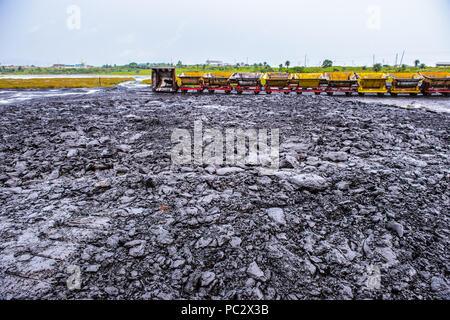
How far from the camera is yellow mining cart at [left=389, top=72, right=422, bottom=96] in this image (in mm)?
15312

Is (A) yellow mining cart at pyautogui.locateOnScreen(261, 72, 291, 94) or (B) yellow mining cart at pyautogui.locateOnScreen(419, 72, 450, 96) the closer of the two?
(B) yellow mining cart at pyautogui.locateOnScreen(419, 72, 450, 96)

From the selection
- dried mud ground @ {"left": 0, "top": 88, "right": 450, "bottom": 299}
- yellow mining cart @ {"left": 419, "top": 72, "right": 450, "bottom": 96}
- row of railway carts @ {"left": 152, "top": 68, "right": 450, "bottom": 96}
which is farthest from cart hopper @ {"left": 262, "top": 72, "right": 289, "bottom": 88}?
dried mud ground @ {"left": 0, "top": 88, "right": 450, "bottom": 299}

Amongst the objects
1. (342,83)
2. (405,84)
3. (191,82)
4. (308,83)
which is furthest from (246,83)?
(405,84)

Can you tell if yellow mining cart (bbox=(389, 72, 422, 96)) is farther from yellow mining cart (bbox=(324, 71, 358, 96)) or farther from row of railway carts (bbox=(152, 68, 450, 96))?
yellow mining cart (bbox=(324, 71, 358, 96))

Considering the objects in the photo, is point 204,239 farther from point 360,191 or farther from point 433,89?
point 433,89

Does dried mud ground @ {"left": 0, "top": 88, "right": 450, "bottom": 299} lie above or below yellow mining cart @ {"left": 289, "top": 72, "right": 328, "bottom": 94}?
below

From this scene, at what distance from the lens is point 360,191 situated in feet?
13.0

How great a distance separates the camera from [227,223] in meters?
3.40

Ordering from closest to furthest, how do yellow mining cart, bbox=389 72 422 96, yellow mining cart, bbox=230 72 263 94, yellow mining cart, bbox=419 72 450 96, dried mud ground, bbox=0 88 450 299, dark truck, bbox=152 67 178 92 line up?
dried mud ground, bbox=0 88 450 299 < yellow mining cart, bbox=389 72 422 96 < yellow mining cart, bbox=419 72 450 96 < yellow mining cart, bbox=230 72 263 94 < dark truck, bbox=152 67 178 92

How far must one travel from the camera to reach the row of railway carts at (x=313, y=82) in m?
15.5

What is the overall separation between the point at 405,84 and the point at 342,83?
12.9ft

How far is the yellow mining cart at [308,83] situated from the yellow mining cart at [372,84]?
220cm

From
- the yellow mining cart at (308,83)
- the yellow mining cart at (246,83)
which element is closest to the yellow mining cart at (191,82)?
the yellow mining cart at (246,83)

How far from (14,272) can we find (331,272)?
345 centimetres
